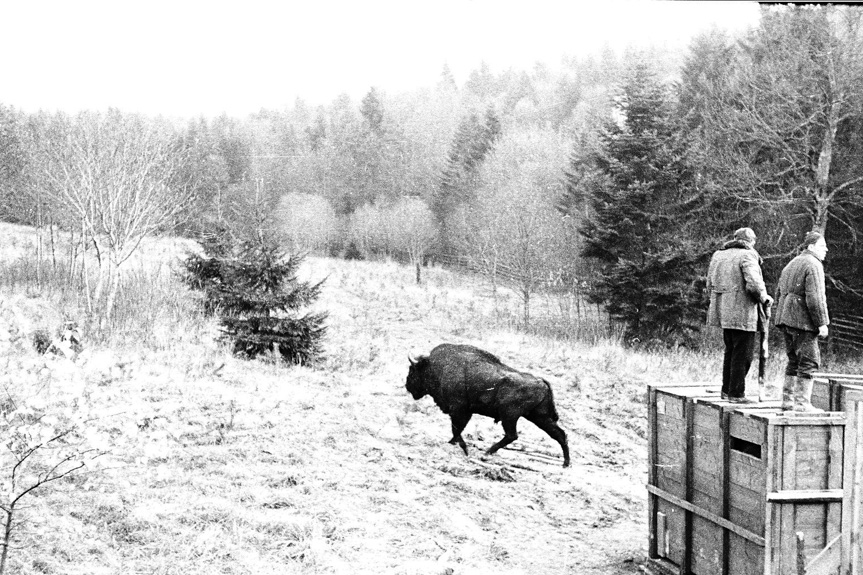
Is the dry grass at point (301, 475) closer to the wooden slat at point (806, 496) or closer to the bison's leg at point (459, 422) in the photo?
the bison's leg at point (459, 422)

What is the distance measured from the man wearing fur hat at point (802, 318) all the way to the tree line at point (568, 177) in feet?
33.7

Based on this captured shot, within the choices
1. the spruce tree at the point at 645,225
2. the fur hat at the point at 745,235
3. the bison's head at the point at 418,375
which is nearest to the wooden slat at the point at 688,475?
the fur hat at the point at 745,235


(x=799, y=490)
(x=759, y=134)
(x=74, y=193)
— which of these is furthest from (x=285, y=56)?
(x=759, y=134)

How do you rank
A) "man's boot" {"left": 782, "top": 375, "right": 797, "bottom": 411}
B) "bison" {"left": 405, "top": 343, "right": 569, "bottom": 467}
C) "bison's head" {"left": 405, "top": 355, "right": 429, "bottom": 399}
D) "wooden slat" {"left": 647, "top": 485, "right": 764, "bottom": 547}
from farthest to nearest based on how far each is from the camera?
1. "bison's head" {"left": 405, "top": 355, "right": 429, "bottom": 399}
2. "bison" {"left": 405, "top": 343, "right": 569, "bottom": 467}
3. "man's boot" {"left": 782, "top": 375, "right": 797, "bottom": 411}
4. "wooden slat" {"left": 647, "top": 485, "right": 764, "bottom": 547}

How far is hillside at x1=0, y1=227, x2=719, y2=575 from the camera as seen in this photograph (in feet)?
20.3

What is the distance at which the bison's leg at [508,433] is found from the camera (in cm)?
952

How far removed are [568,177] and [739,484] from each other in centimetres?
2502

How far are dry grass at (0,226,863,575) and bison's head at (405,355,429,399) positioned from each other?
511mm

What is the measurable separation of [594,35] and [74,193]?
397 inches

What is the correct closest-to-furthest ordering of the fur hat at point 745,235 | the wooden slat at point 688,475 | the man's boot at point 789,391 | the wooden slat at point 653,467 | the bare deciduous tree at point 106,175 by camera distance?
1. the man's boot at point 789,391
2. the wooden slat at point 688,475
3. the wooden slat at point 653,467
4. the fur hat at point 745,235
5. the bare deciduous tree at point 106,175

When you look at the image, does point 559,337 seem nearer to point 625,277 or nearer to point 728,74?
point 625,277

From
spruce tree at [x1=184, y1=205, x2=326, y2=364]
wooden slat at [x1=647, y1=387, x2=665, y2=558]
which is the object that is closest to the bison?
wooden slat at [x1=647, y1=387, x2=665, y2=558]

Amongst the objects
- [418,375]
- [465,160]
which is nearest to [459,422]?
[418,375]

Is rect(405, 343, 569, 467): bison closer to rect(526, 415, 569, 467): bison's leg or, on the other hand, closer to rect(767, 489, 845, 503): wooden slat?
rect(526, 415, 569, 467): bison's leg
